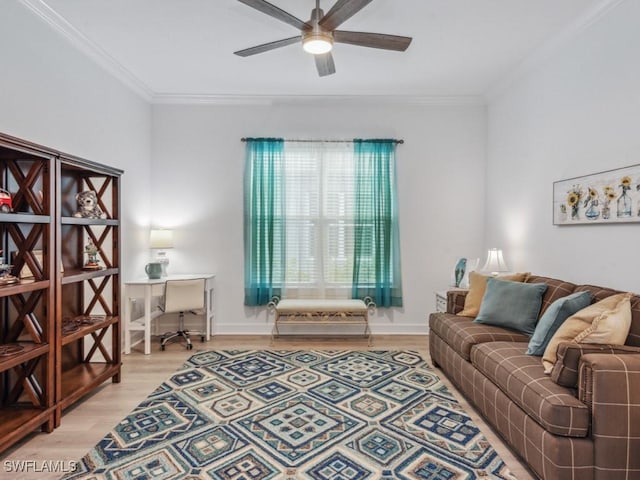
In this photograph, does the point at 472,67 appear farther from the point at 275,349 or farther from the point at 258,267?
the point at 275,349

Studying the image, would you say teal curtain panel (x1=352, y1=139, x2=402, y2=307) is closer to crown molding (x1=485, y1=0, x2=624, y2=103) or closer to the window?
the window

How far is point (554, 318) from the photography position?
7.64 feet

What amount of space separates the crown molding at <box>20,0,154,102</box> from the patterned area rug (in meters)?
2.99

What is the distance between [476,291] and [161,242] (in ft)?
11.2

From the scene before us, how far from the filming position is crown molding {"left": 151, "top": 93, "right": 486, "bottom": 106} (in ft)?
15.4

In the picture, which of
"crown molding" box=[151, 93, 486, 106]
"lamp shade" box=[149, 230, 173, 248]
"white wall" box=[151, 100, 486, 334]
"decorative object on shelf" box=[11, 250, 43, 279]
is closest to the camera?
"decorative object on shelf" box=[11, 250, 43, 279]

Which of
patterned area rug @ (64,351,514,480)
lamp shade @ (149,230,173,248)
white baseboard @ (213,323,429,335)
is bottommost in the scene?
patterned area rug @ (64,351,514,480)

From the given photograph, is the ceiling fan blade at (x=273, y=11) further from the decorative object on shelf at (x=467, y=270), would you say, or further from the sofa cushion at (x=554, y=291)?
the decorative object on shelf at (x=467, y=270)

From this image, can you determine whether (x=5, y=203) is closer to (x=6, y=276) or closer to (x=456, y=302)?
(x=6, y=276)

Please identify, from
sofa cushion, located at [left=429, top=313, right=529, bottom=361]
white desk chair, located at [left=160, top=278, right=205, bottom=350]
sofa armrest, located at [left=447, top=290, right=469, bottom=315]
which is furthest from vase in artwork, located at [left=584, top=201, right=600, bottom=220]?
white desk chair, located at [left=160, top=278, right=205, bottom=350]

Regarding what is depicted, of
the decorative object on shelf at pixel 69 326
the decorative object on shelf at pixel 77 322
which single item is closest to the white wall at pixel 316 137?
the decorative object on shelf at pixel 77 322

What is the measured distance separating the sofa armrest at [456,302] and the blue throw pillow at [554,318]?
1.18 metres

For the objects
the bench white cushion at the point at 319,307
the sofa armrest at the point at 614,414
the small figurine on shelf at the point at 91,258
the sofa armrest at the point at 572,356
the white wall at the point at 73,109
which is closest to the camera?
the sofa armrest at the point at 614,414

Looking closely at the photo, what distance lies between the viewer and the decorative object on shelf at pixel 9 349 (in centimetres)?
219
